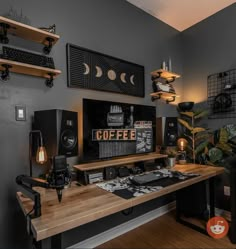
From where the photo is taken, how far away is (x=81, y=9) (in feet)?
5.95

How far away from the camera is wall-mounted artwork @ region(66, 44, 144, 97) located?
1.73m

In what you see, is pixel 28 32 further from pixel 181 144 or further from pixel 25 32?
pixel 181 144

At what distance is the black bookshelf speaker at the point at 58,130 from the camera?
1.29m

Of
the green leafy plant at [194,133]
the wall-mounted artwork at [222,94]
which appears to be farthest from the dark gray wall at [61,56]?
the wall-mounted artwork at [222,94]

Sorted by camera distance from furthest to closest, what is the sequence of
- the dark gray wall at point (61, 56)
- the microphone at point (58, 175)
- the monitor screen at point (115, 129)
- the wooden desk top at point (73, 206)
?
the monitor screen at point (115, 129)
the dark gray wall at point (61, 56)
the microphone at point (58, 175)
the wooden desk top at point (73, 206)

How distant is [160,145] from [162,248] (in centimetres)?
110

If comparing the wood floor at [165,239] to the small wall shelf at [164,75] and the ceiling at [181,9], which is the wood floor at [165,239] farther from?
the ceiling at [181,9]

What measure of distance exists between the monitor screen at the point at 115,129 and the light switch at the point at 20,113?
0.49 m

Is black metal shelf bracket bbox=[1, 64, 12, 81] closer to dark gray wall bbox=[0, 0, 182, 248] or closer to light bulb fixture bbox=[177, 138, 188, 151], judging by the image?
dark gray wall bbox=[0, 0, 182, 248]

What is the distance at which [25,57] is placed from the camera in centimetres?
135

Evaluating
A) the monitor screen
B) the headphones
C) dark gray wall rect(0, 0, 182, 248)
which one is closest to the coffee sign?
the monitor screen

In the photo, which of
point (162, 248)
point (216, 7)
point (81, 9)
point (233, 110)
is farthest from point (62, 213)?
point (216, 7)

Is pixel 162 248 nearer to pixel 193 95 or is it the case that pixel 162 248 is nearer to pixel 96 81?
pixel 96 81

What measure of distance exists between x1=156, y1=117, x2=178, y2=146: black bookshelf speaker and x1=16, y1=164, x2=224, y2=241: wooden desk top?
84 centimetres
